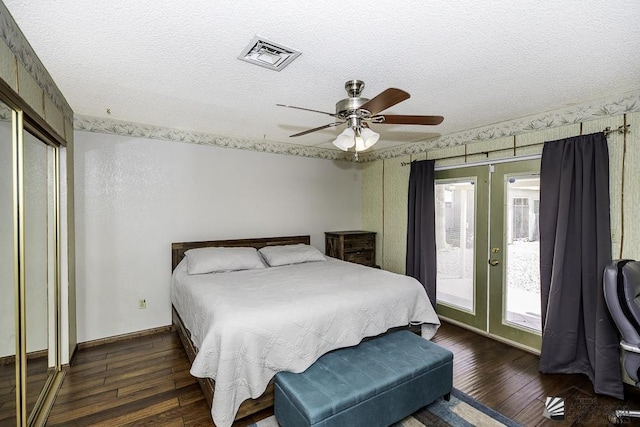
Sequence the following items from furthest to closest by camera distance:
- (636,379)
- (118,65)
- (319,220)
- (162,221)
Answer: (319,220) → (162,221) → (118,65) → (636,379)

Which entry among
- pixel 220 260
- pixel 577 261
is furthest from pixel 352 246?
pixel 577 261

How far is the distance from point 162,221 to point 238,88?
2.00 meters

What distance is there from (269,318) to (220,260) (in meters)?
1.50

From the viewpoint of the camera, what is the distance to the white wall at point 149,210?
326cm

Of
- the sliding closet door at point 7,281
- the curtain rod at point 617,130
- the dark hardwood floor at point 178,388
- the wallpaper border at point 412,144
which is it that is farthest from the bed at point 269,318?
the curtain rod at point 617,130

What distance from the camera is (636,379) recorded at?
1941 millimetres

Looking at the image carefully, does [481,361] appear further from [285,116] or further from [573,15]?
[285,116]

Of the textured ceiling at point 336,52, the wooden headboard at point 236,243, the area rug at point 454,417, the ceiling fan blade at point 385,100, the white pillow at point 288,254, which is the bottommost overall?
the area rug at point 454,417

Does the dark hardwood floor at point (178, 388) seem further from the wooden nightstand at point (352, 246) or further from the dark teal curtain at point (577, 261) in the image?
the wooden nightstand at point (352, 246)

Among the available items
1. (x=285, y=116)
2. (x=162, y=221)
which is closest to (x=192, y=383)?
(x=162, y=221)

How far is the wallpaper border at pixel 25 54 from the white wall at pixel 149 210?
92 centimetres

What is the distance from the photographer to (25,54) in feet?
5.92

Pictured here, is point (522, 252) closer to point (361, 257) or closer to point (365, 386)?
point (361, 257)

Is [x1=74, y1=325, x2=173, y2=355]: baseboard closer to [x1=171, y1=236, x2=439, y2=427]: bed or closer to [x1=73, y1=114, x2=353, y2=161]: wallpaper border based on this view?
[x1=171, y1=236, x2=439, y2=427]: bed
